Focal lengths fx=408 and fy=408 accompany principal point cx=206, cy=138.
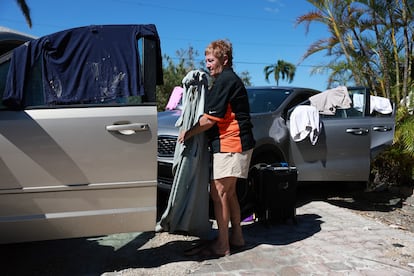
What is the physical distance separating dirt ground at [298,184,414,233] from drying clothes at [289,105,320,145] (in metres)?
1.26

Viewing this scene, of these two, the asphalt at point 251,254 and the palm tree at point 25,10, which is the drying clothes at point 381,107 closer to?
the asphalt at point 251,254

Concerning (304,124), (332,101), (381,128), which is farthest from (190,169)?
(381,128)

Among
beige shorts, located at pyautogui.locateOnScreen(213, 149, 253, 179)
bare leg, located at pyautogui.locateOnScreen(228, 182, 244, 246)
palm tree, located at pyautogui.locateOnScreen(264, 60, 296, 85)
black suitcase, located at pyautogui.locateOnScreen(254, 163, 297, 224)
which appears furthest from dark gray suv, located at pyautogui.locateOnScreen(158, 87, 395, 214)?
palm tree, located at pyautogui.locateOnScreen(264, 60, 296, 85)

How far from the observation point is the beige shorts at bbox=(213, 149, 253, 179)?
349 cm

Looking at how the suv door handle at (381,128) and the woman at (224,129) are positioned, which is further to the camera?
the suv door handle at (381,128)

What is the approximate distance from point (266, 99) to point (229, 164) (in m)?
2.33

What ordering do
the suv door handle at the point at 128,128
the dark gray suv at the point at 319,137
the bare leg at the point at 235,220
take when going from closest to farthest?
the suv door handle at the point at 128,128 < the bare leg at the point at 235,220 < the dark gray suv at the point at 319,137

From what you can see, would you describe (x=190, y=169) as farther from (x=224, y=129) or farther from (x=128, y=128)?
(x=128, y=128)

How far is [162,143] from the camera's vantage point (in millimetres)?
4562

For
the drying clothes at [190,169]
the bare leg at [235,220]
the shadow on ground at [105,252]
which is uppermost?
the drying clothes at [190,169]

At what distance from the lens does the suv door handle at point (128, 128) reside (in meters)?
3.07

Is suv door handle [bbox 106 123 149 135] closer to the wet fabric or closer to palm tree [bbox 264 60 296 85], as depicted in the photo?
the wet fabric

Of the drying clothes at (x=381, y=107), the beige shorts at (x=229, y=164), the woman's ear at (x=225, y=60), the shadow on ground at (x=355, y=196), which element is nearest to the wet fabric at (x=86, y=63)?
the woman's ear at (x=225, y=60)

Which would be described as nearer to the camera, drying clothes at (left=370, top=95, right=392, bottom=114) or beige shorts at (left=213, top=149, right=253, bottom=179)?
beige shorts at (left=213, top=149, right=253, bottom=179)
